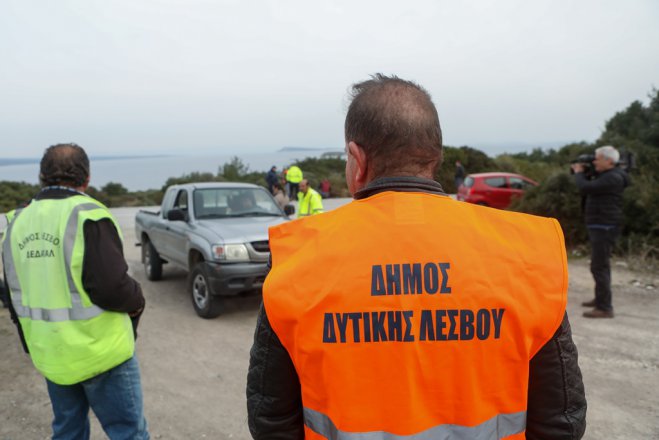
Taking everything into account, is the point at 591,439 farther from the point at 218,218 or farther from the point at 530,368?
the point at 218,218

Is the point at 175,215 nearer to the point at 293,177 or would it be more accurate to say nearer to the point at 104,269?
the point at 104,269

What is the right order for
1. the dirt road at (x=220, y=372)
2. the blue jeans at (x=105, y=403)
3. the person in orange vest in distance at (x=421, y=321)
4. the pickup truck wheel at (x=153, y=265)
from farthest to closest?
the pickup truck wheel at (x=153, y=265), the dirt road at (x=220, y=372), the blue jeans at (x=105, y=403), the person in orange vest in distance at (x=421, y=321)

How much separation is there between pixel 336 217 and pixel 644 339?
18.6 feet

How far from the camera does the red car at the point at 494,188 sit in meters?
15.8

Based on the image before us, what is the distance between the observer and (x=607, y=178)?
598cm

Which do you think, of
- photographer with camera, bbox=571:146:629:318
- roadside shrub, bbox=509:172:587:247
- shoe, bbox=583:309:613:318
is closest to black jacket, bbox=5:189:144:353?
photographer with camera, bbox=571:146:629:318

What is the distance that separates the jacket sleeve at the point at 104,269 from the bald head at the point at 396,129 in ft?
5.26

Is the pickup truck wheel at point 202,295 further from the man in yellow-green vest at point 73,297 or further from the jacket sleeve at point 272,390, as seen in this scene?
the jacket sleeve at point 272,390

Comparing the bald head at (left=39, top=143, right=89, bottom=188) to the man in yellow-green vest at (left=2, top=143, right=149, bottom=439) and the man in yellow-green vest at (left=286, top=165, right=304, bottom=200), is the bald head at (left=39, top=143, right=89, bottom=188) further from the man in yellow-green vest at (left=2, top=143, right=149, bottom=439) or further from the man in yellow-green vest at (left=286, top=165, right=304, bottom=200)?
the man in yellow-green vest at (left=286, top=165, right=304, bottom=200)

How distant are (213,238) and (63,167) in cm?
387

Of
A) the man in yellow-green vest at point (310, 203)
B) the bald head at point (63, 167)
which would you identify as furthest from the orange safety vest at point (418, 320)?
the man in yellow-green vest at point (310, 203)

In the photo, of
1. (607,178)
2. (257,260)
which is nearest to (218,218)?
(257,260)

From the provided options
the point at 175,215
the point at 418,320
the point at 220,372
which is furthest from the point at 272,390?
the point at 175,215

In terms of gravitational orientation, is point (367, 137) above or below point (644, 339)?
above
